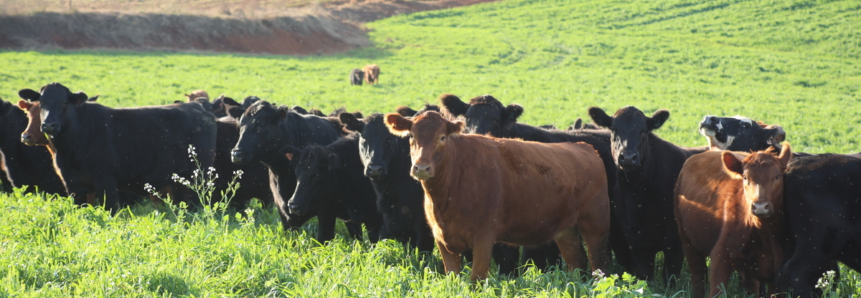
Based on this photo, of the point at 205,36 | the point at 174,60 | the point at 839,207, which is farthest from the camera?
the point at 205,36

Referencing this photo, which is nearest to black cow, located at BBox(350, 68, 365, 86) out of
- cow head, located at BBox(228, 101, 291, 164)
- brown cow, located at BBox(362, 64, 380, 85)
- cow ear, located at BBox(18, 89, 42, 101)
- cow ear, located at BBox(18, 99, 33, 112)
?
brown cow, located at BBox(362, 64, 380, 85)

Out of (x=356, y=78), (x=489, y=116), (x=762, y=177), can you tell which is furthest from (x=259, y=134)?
(x=356, y=78)

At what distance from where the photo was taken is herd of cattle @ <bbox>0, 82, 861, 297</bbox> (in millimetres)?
5094

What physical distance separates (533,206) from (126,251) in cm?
326

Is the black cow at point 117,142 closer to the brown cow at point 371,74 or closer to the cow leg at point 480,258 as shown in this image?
the cow leg at point 480,258

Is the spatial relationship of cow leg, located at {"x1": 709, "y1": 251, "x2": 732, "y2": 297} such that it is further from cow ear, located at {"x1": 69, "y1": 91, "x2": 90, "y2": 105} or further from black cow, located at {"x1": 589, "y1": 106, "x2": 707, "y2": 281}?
cow ear, located at {"x1": 69, "y1": 91, "x2": 90, "y2": 105}

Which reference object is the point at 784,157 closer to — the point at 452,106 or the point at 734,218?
the point at 734,218

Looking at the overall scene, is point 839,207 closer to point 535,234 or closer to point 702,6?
point 535,234

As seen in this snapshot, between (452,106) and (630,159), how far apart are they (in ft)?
Answer: 8.21

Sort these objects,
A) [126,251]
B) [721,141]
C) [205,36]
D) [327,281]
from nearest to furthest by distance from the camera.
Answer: [327,281], [126,251], [721,141], [205,36]


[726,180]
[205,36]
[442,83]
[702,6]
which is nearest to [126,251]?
[726,180]

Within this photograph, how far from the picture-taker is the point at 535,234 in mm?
5766

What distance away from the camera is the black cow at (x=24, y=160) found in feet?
29.8

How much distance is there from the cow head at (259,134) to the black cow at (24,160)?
2.97 m
